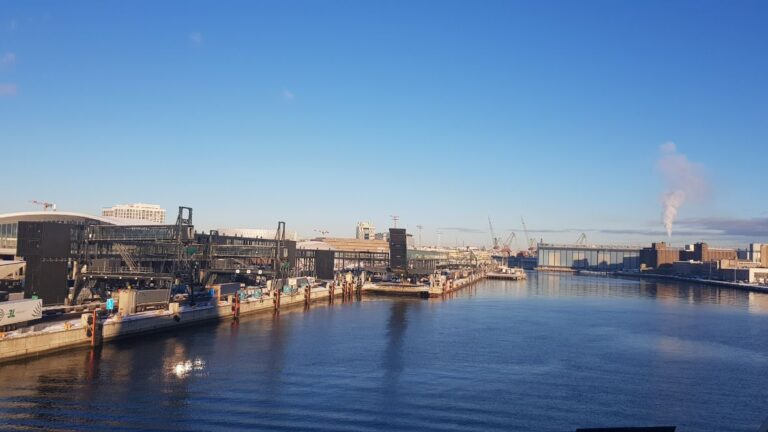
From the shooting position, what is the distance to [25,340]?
84.8 feet

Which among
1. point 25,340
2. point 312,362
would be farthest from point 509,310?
point 25,340

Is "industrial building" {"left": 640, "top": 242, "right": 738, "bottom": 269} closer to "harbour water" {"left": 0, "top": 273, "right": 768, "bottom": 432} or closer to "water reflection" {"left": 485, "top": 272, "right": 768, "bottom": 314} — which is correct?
"water reflection" {"left": 485, "top": 272, "right": 768, "bottom": 314}

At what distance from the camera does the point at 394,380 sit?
80.9 feet

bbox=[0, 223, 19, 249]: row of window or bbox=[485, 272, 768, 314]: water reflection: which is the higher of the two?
bbox=[0, 223, 19, 249]: row of window

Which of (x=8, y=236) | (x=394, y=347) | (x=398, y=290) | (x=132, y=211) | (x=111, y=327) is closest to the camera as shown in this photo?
(x=111, y=327)

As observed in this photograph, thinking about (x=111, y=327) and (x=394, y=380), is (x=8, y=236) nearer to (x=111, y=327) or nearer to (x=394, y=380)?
(x=111, y=327)

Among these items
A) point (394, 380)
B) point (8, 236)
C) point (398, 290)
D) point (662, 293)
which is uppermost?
point (8, 236)

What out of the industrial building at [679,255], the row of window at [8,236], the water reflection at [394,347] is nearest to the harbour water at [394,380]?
the water reflection at [394,347]

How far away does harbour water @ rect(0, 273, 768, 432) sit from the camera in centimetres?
1902

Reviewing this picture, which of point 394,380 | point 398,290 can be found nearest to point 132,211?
point 398,290

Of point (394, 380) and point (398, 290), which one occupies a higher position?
point (398, 290)

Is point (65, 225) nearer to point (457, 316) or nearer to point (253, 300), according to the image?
point (253, 300)

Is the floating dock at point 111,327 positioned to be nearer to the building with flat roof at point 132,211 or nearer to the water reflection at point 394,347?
the water reflection at point 394,347

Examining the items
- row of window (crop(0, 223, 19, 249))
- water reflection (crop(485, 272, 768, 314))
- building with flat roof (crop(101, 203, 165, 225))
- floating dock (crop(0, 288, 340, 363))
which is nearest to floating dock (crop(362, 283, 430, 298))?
water reflection (crop(485, 272, 768, 314))
